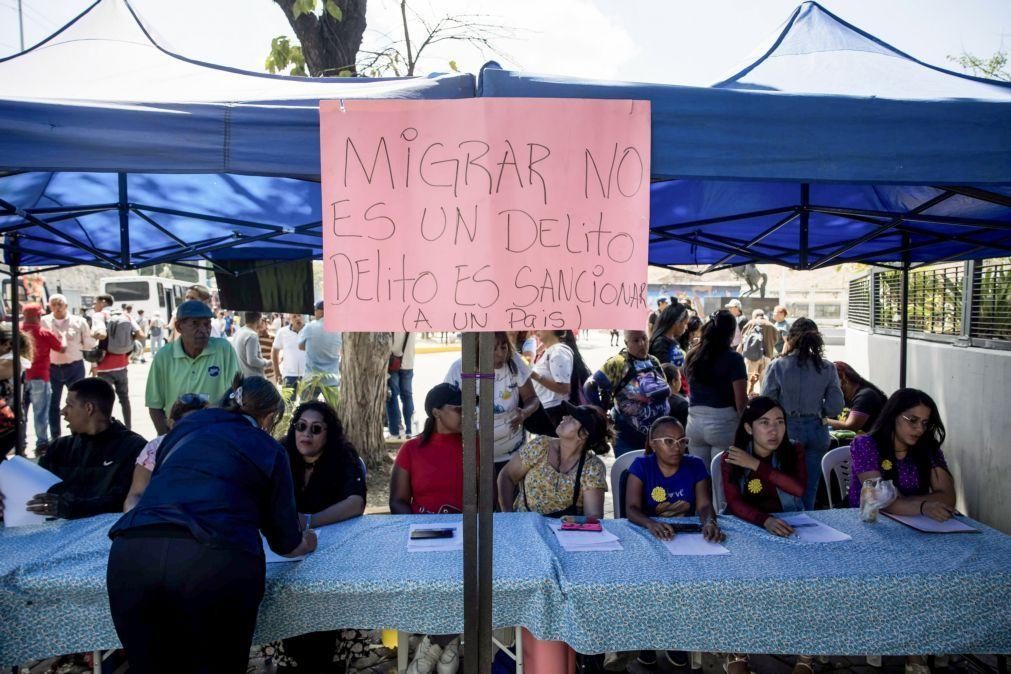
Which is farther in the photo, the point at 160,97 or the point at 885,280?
the point at 885,280

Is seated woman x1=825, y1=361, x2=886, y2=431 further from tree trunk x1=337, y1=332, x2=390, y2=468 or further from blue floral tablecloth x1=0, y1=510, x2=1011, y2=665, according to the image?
tree trunk x1=337, y1=332, x2=390, y2=468

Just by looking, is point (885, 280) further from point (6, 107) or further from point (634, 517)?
point (6, 107)

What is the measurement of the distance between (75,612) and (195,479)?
0.91 m

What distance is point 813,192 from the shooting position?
12.6ft

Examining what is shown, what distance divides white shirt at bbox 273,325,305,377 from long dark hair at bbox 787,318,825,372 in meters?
6.26

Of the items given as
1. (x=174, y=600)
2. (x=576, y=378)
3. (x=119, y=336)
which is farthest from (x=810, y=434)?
(x=119, y=336)

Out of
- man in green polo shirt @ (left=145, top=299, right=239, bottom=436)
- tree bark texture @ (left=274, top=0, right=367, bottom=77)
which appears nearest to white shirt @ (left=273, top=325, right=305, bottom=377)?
tree bark texture @ (left=274, top=0, right=367, bottom=77)

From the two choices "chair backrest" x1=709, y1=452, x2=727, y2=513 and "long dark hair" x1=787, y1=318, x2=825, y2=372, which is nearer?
"chair backrest" x1=709, y1=452, x2=727, y2=513

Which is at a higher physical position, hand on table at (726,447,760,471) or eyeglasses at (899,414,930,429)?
eyeglasses at (899,414,930,429)

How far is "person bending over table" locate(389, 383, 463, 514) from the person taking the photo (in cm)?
350

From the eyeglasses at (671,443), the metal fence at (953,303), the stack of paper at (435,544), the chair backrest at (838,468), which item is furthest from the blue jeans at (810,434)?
the stack of paper at (435,544)

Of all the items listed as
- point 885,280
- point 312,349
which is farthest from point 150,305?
point 885,280

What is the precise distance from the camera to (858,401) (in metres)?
5.02

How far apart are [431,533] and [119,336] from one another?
24.2 feet
